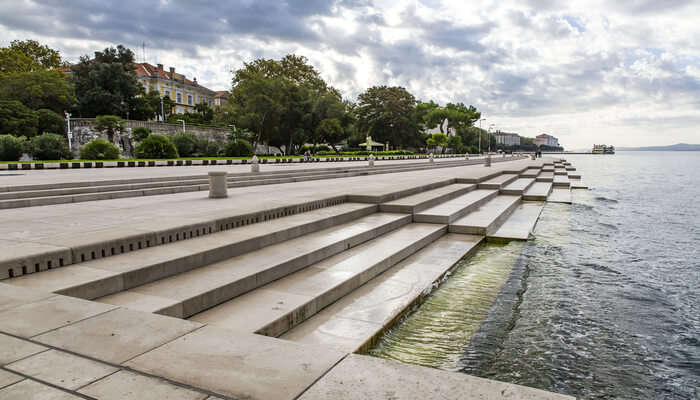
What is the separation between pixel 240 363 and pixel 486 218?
8.65 m

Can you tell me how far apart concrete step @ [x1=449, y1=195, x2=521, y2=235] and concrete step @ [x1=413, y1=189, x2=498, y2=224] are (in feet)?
0.48

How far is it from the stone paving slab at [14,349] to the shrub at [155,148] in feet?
94.9

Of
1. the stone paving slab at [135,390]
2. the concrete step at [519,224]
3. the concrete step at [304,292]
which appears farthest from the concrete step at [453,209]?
the stone paving slab at [135,390]

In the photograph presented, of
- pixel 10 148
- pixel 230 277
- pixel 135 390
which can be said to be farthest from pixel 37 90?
pixel 135 390

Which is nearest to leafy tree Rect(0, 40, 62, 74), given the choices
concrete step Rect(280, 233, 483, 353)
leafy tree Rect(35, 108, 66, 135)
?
leafy tree Rect(35, 108, 66, 135)

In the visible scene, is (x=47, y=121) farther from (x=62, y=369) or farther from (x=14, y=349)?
(x=62, y=369)

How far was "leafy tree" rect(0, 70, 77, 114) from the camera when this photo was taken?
140ft

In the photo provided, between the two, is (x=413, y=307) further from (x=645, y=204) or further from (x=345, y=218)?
(x=645, y=204)

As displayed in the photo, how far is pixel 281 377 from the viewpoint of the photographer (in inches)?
88.4

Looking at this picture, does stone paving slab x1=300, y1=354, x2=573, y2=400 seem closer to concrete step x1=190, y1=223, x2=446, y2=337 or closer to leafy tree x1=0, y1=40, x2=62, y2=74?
concrete step x1=190, y1=223, x2=446, y2=337

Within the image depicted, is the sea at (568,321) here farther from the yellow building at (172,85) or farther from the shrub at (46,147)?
the yellow building at (172,85)

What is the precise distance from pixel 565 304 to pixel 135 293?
200 inches

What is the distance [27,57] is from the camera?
180ft

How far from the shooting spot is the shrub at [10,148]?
2383 centimetres
